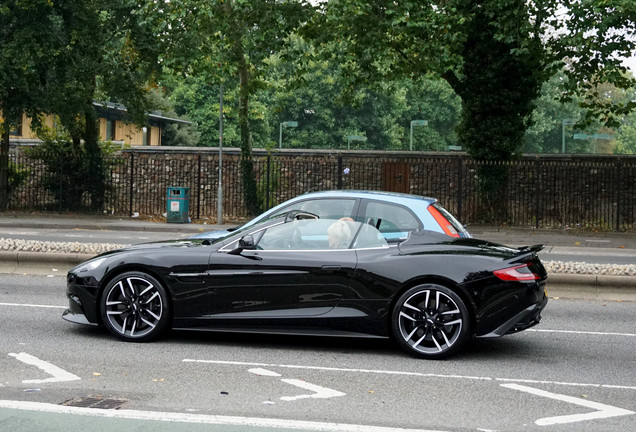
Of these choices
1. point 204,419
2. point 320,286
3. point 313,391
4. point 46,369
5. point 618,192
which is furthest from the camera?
point 618,192

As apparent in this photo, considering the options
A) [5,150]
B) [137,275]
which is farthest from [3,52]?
[137,275]

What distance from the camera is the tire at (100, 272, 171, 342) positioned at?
8.16 metres

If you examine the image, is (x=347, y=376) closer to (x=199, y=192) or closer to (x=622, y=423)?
(x=622, y=423)

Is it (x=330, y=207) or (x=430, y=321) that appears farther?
(x=330, y=207)

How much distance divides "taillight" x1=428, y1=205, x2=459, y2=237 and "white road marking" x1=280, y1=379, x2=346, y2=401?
8.66ft

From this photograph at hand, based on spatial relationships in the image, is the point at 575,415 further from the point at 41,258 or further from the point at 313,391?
the point at 41,258

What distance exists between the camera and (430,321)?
25.2ft

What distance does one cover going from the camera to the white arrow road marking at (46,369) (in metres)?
6.66

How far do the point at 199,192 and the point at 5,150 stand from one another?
6927mm

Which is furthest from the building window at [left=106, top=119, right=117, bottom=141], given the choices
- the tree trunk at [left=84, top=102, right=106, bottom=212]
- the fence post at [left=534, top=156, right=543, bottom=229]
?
the fence post at [left=534, top=156, right=543, bottom=229]

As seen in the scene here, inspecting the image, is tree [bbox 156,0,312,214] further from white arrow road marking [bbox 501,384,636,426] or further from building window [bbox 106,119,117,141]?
building window [bbox 106,119,117,141]

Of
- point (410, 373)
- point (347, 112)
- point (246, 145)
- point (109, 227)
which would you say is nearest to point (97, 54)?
point (109, 227)

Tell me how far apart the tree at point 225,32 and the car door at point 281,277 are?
64.4 ft

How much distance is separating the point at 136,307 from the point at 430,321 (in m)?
2.68
